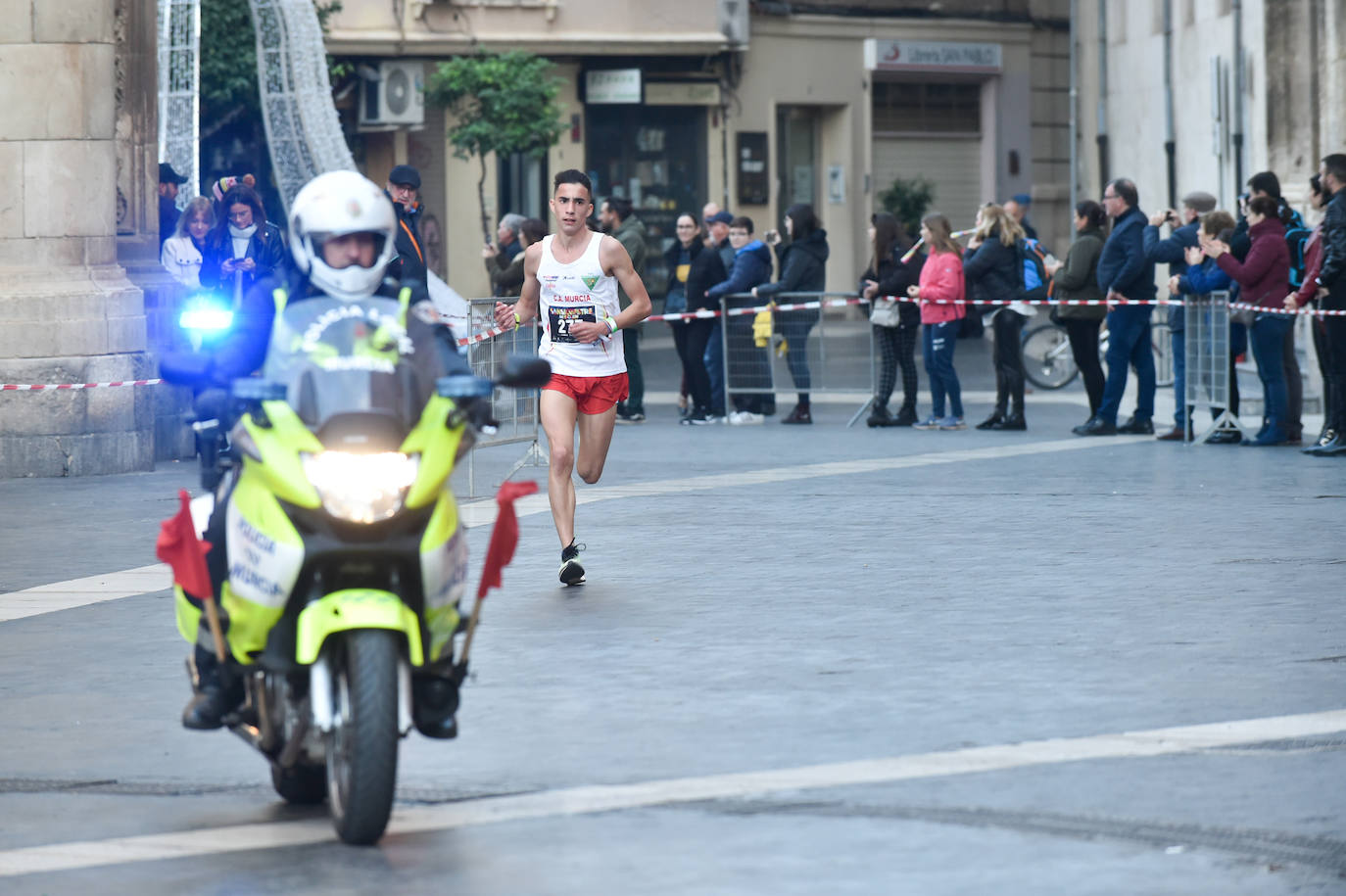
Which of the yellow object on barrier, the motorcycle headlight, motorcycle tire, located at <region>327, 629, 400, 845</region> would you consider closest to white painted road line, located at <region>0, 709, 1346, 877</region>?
motorcycle tire, located at <region>327, 629, 400, 845</region>

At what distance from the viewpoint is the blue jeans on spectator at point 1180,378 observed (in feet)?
54.6

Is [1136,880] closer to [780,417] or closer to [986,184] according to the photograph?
[780,417]

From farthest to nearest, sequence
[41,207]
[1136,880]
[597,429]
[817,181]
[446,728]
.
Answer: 1. [817,181]
2. [41,207]
3. [597,429]
4. [446,728]
5. [1136,880]

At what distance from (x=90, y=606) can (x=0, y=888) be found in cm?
445

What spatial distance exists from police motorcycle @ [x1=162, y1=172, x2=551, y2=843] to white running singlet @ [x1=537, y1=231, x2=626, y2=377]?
430cm

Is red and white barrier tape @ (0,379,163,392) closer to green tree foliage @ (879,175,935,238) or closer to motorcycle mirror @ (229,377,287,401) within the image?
motorcycle mirror @ (229,377,287,401)

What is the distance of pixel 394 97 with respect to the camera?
35.0m

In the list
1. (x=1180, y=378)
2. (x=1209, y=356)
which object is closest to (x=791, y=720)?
(x=1209, y=356)

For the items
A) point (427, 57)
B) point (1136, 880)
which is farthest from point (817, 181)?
point (1136, 880)

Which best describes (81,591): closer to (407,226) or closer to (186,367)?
(186,367)

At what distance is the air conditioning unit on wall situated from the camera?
115 ft

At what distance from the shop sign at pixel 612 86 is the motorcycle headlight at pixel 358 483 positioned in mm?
31468

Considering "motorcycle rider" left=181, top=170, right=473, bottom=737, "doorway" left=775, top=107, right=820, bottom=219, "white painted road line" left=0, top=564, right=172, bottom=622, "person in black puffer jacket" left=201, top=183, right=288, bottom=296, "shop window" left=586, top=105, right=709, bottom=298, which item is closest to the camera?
"motorcycle rider" left=181, top=170, right=473, bottom=737

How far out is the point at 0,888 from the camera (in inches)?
199
